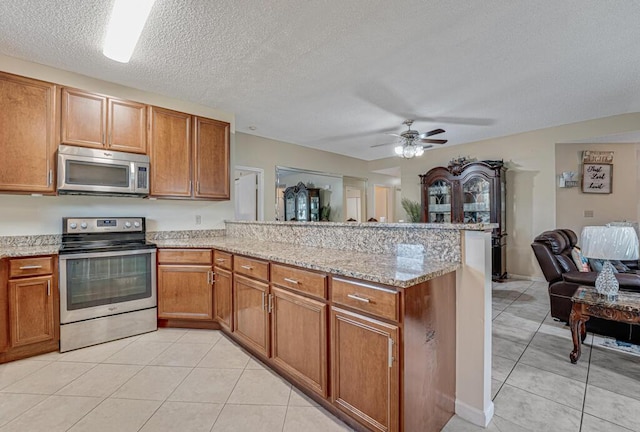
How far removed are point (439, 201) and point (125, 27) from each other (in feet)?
17.3

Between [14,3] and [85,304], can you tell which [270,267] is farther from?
[14,3]

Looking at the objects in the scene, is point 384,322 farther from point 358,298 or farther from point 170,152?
point 170,152

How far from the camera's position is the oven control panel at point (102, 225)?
109 inches

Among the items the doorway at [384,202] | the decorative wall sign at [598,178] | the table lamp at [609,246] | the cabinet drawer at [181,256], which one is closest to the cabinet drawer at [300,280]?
the cabinet drawer at [181,256]

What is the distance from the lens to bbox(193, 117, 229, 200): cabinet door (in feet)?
11.3

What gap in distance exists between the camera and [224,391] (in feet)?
6.30

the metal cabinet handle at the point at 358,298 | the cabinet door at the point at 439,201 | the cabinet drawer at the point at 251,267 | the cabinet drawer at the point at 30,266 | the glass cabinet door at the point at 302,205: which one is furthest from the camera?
the glass cabinet door at the point at 302,205

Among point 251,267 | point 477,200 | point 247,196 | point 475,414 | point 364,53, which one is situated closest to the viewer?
point 475,414

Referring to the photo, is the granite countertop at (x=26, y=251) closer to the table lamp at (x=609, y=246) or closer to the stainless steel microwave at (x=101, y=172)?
the stainless steel microwave at (x=101, y=172)

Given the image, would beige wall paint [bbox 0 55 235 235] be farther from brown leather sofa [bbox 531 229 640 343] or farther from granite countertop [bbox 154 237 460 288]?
brown leather sofa [bbox 531 229 640 343]

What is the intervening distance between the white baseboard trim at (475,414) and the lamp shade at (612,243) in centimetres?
139

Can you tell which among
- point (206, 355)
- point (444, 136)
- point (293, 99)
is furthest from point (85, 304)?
point (444, 136)

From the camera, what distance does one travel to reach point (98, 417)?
1672mm

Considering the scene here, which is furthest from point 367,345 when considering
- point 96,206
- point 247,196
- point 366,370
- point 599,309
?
point 247,196
